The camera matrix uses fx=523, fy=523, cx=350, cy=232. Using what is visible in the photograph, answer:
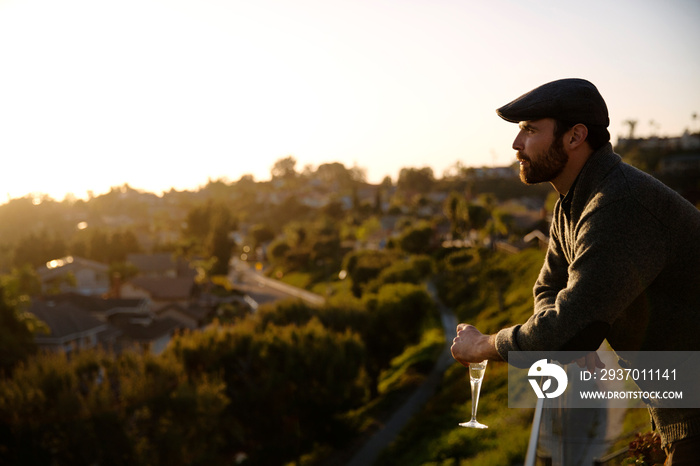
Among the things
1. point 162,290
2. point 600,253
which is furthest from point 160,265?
point 600,253

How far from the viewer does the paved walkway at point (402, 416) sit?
21.0 metres

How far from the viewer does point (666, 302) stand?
5.64 feet

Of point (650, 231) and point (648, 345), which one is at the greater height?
point (650, 231)

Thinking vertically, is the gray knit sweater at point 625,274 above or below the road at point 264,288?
above

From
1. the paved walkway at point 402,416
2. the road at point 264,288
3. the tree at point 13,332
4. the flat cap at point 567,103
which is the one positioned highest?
the flat cap at point 567,103

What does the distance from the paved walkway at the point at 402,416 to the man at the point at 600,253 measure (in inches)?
657

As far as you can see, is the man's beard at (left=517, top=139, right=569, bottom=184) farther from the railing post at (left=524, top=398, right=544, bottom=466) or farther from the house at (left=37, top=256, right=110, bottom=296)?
the house at (left=37, top=256, right=110, bottom=296)

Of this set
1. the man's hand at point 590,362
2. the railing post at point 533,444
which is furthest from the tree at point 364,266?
the railing post at point 533,444

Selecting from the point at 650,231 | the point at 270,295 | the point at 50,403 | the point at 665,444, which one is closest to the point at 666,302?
the point at 650,231

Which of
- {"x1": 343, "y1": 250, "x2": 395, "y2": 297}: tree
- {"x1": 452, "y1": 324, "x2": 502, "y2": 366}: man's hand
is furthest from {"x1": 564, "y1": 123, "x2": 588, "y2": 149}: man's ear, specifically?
{"x1": 343, "y1": 250, "x2": 395, "y2": 297}: tree

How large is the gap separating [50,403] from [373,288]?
1044 inches

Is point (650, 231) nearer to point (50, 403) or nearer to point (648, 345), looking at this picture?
point (648, 345)

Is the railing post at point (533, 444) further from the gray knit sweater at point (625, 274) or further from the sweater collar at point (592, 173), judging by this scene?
the sweater collar at point (592, 173)

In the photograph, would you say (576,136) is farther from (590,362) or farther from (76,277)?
(76,277)
